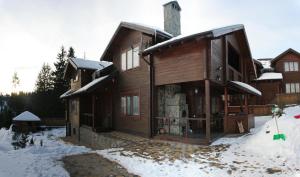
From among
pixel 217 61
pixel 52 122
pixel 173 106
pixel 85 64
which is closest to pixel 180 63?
pixel 217 61

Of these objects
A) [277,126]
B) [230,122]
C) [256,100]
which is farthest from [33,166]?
[256,100]

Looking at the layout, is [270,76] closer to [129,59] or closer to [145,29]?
[129,59]

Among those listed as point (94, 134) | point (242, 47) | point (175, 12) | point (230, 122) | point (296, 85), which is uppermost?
point (175, 12)

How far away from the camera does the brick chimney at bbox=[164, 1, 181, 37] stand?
15.3m

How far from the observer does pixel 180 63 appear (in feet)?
38.0

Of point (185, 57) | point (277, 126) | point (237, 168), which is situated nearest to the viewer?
point (237, 168)

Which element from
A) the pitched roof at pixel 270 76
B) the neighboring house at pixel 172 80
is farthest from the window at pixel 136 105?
the pitched roof at pixel 270 76

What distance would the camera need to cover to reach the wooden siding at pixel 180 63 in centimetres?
1061

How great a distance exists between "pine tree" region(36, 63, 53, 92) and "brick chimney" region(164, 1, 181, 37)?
4339cm

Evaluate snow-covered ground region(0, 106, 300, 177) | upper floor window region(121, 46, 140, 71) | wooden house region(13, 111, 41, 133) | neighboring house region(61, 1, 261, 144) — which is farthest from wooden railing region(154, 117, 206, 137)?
wooden house region(13, 111, 41, 133)

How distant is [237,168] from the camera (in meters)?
6.82

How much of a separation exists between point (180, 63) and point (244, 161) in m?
5.66

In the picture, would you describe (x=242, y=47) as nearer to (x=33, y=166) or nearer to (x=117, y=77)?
(x=117, y=77)

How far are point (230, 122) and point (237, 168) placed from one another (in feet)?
20.9
